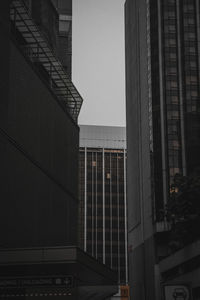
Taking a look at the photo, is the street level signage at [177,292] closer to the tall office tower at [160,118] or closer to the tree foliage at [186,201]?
the tree foliage at [186,201]

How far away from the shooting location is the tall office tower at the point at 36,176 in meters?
25.9

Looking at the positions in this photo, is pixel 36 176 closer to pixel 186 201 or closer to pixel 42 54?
pixel 186 201

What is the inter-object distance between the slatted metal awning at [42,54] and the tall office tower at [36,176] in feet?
0.29

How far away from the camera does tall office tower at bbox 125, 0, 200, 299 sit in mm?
102500

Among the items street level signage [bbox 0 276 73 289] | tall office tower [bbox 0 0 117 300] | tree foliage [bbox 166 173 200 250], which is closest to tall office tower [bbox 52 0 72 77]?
tall office tower [bbox 0 0 117 300]

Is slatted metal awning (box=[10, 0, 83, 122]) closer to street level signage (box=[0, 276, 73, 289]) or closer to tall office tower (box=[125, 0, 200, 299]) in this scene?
street level signage (box=[0, 276, 73, 289])

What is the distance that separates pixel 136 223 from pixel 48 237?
240ft

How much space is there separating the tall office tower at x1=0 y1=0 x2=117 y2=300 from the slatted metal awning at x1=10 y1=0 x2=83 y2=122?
9 cm

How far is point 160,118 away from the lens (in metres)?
106

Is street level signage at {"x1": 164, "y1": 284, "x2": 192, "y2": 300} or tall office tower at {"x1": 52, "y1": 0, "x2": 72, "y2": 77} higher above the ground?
tall office tower at {"x1": 52, "y1": 0, "x2": 72, "y2": 77}

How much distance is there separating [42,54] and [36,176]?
14602mm

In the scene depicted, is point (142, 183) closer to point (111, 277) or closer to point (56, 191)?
point (56, 191)

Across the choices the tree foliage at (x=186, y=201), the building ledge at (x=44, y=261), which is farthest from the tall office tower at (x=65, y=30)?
the building ledge at (x=44, y=261)

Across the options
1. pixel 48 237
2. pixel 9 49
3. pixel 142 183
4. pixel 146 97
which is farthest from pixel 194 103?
pixel 9 49
